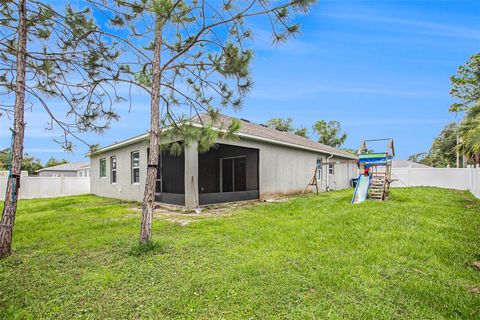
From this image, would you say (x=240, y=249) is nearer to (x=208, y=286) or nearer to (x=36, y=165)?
(x=208, y=286)

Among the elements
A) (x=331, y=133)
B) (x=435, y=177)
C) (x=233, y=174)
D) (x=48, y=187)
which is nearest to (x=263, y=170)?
(x=233, y=174)

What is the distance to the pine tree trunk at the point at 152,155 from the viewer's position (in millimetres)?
4219

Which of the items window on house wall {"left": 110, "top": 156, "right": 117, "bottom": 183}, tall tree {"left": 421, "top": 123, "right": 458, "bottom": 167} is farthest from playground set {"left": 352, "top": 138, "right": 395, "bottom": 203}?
window on house wall {"left": 110, "top": 156, "right": 117, "bottom": 183}

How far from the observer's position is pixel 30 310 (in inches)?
101

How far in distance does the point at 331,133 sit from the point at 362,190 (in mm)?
22748

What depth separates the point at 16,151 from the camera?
13.6ft

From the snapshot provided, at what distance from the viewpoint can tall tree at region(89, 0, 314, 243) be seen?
3.96m

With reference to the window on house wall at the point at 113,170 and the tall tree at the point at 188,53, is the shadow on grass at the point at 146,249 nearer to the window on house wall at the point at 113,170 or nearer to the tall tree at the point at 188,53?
the tall tree at the point at 188,53

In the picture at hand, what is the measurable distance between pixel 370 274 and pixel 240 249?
1881 mm

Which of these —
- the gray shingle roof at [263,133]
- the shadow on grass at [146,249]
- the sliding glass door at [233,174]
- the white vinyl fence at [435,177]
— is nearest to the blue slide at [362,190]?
the gray shingle roof at [263,133]

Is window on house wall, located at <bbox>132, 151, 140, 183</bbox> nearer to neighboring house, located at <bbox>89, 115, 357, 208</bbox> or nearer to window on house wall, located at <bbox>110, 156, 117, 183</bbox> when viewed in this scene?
neighboring house, located at <bbox>89, 115, 357, 208</bbox>

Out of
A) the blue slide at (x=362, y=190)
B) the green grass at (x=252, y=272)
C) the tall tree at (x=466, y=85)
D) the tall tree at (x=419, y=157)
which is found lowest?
the green grass at (x=252, y=272)

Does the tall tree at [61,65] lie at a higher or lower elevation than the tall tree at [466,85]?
lower

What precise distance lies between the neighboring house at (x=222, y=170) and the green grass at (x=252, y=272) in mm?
4275
